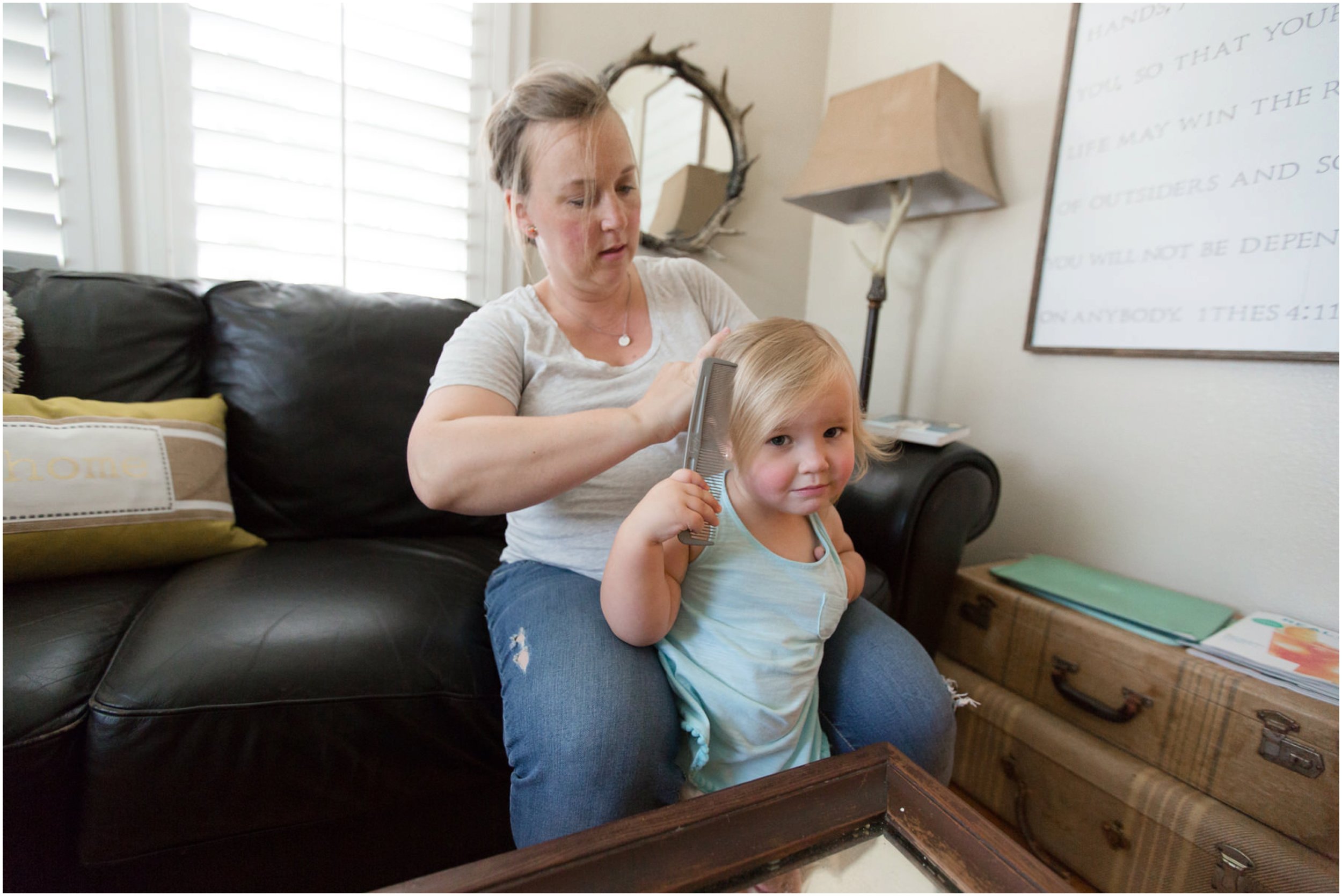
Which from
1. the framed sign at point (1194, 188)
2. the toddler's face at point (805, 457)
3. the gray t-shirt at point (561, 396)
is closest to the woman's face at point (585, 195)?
the gray t-shirt at point (561, 396)

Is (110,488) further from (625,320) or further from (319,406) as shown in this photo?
(625,320)

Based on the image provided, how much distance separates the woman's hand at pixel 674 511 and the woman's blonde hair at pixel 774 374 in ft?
0.30

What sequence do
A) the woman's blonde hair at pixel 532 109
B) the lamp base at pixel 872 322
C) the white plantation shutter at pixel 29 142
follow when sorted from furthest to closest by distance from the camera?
the lamp base at pixel 872 322 < the white plantation shutter at pixel 29 142 < the woman's blonde hair at pixel 532 109

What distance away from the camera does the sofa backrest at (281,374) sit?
113 cm

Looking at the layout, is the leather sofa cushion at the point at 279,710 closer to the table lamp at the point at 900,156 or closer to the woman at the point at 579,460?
the woman at the point at 579,460

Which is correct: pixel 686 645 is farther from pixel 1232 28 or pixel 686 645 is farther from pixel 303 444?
pixel 1232 28

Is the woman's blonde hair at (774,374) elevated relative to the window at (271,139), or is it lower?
lower

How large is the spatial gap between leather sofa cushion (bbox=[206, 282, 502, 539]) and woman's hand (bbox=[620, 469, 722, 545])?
2.62 feet

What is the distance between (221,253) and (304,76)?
45 cm

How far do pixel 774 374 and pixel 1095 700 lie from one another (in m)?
0.90

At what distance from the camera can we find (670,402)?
720 millimetres

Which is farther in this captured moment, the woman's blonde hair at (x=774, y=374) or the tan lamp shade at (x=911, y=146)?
the tan lamp shade at (x=911, y=146)

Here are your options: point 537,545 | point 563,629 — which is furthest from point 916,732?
point 537,545

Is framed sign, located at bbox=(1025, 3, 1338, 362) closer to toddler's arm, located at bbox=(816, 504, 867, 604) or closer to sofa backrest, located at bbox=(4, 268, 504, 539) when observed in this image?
toddler's arm, located at bbox=(816, 504, 867, 604)
